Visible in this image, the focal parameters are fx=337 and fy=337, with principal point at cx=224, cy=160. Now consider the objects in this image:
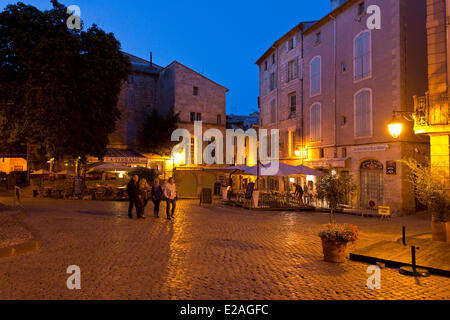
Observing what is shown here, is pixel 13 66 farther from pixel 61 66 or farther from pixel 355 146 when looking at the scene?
pixel 355 146

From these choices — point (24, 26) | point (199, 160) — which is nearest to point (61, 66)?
point (24, 26)

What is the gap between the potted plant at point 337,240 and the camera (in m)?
7.06

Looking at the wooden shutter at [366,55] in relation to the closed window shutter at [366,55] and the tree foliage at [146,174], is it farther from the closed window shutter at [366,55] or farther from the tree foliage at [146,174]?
the tree foliage at [146,174]

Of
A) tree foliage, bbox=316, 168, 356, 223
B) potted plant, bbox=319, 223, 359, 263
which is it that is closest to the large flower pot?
potted plant, bbox=319, 223, 359, 263

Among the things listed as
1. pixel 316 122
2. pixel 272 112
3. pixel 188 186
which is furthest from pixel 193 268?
pixel 272 112

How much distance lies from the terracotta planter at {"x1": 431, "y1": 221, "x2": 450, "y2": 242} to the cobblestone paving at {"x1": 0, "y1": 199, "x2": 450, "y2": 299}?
47.1 inches

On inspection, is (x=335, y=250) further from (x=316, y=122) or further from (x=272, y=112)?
(x=272, y=112)

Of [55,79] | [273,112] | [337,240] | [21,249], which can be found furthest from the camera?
[273,112]

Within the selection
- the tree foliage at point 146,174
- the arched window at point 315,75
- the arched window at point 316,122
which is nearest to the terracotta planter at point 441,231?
the arched window at point 316,122

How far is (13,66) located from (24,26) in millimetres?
2779

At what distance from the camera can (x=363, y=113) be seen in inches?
768

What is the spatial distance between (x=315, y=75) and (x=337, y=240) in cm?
1893
